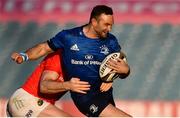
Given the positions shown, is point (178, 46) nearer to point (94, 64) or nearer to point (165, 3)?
point (165, 3)

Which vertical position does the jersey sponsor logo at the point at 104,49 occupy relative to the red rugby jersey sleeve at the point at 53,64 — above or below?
above

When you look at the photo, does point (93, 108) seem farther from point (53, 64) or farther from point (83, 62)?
point (53, 64)

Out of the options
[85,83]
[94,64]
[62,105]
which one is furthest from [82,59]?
[62,105]

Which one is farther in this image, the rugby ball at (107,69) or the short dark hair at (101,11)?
the rugby ball at (107,69)

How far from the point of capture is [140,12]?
41.5 ft

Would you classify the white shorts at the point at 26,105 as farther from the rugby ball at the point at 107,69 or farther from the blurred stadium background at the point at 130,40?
the blurred stadium background at the point at 130,40

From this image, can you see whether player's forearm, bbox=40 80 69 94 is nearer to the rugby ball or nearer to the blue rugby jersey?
the blue rugby jersey

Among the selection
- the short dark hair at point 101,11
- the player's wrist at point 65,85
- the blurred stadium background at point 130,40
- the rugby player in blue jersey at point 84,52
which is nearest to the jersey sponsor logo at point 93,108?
the rugby player in blue jersey at point 84,52

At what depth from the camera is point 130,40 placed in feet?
39.6

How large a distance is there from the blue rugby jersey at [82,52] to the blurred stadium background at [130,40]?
3.14 m

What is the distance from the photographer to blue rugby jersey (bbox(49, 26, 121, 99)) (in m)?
7.14

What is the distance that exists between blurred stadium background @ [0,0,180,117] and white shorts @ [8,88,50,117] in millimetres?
3073

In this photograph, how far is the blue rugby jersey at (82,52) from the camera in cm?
714

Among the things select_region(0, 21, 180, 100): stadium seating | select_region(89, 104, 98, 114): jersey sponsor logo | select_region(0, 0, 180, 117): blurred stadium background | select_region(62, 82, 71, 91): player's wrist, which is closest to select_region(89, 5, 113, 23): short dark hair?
select_region(62, 82, 71, 91): player's wrist
